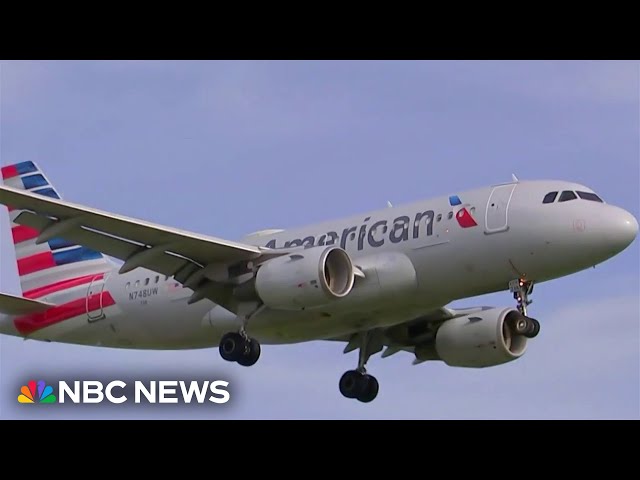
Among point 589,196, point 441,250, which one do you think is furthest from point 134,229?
point 589,196

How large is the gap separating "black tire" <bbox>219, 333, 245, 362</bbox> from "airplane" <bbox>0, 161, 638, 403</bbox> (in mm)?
26

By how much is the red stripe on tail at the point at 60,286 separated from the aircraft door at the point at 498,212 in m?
12.4

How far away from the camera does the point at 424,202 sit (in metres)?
40.4

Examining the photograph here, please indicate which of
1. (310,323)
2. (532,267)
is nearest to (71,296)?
(310,323)

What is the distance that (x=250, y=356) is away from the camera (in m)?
40.5

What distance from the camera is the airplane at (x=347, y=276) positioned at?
38656 millimetres

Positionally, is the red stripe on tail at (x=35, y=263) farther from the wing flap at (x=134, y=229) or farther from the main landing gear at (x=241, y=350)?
the main landing gear at (x=241, y=350)

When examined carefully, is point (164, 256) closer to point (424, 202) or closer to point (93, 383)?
point (93, 383)

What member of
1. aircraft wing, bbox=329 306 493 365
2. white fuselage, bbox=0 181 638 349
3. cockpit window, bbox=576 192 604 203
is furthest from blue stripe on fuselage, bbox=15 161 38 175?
cockpit window, bbox=576 192 604 203

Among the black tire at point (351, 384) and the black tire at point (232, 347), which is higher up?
the black tire at point (351, 384)

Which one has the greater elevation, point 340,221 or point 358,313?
point 340,221

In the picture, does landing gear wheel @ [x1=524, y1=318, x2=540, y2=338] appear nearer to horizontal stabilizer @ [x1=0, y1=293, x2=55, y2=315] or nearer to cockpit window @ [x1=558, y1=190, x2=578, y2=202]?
cockpit window @ [x1=558, y1=190, x2=578, y2=202]

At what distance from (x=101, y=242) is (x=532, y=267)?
36.1ft

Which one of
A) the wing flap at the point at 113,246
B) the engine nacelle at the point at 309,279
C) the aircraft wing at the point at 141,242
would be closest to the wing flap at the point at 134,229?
the aircraft wing at the point at 141,242
